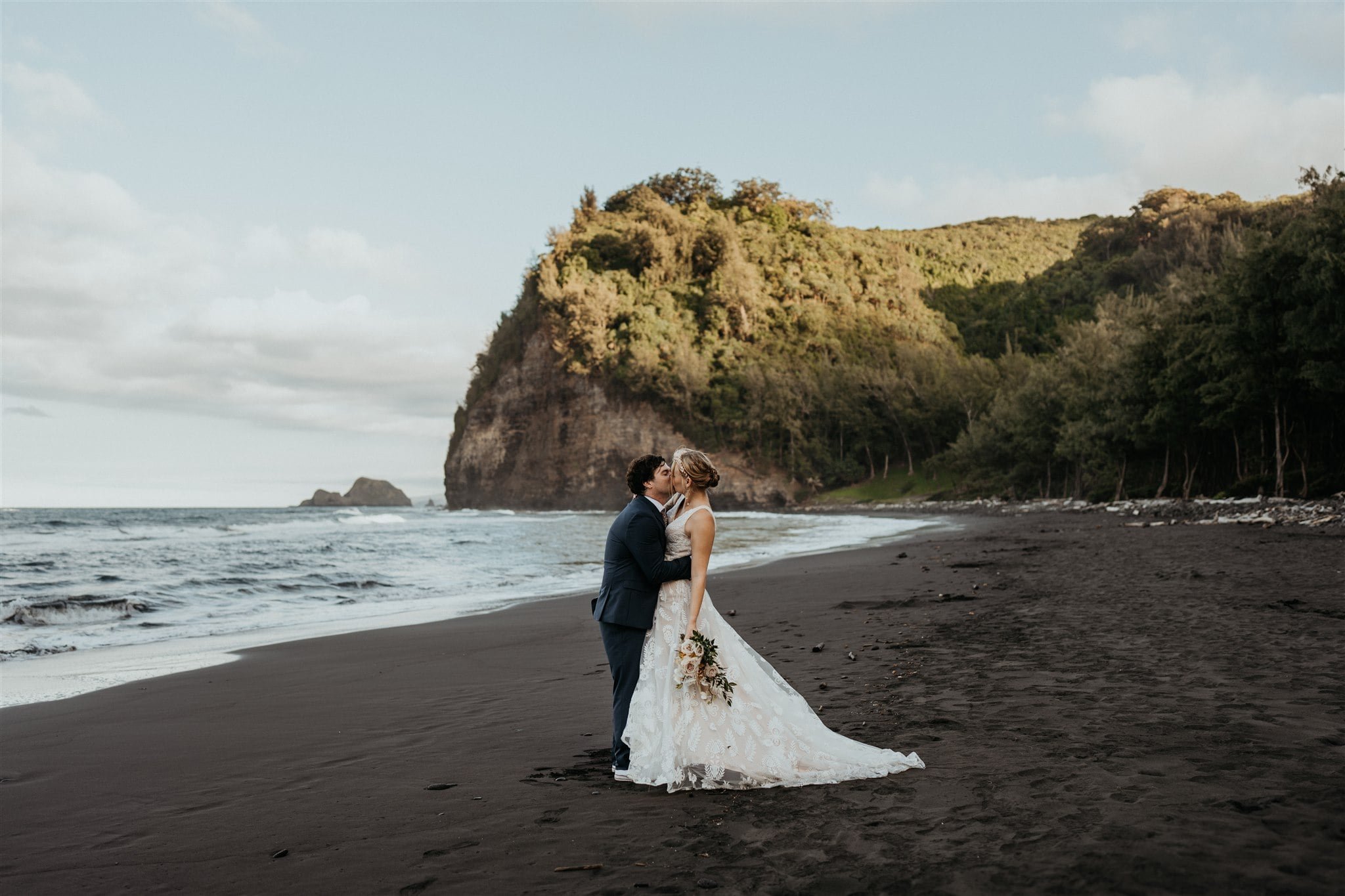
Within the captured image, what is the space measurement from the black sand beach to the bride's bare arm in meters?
1.02

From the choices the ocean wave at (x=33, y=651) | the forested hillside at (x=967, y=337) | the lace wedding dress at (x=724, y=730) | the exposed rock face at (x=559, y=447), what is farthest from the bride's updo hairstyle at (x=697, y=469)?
the exposed rock face at (x=559, y=447)

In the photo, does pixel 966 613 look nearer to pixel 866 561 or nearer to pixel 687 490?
pixel 687 490

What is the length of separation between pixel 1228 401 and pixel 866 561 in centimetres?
2450

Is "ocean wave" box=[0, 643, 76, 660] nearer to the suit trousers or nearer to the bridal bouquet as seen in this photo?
A: the suit trousers

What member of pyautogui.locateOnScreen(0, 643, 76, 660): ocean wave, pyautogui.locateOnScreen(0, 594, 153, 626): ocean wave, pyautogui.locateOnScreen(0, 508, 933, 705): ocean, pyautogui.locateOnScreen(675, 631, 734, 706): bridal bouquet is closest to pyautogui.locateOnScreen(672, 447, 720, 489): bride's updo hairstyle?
pyautogui.locateOnScreen(675, 631, 734, 706): bridal bouquet

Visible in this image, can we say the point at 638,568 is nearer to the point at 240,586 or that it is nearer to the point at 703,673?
the point at 703,673

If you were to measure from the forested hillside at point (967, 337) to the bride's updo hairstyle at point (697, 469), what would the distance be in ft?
97.4

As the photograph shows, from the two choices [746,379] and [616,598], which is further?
[746,379]

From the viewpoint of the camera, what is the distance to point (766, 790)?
4621 millimetres

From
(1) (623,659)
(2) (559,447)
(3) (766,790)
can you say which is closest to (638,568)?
(1) (623,659)

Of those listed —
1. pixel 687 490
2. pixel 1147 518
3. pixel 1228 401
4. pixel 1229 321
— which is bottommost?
pixel 1147 518

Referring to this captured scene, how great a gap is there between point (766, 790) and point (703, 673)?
0.72 meters

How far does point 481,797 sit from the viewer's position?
4.56 meters

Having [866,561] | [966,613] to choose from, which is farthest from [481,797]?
[866,561]
